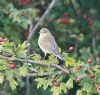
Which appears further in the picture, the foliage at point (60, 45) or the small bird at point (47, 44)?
the small bird at point (47, 44)

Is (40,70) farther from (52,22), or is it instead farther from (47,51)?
(52,22)

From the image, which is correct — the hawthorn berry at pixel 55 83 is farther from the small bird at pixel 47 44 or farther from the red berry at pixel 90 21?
the red berry at pixel 90 21

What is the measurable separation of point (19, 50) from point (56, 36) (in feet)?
12.4

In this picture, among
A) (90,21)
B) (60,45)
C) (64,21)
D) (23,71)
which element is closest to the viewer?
(23,71)

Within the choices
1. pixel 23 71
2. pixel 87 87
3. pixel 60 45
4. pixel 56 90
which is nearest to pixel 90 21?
pixel 60 45

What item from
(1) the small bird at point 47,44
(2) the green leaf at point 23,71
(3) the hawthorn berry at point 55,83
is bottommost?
(3) the hawthorn berry at point 55,83

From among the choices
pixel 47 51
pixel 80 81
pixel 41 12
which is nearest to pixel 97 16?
pixel 41 12

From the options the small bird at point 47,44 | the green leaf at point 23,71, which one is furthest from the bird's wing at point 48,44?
the green leaf at point 23,71

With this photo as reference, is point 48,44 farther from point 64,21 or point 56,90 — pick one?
point 64,21

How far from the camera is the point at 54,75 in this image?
19.4 feet

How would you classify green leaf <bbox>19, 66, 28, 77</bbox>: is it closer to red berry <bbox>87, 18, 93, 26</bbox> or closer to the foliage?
the foliage

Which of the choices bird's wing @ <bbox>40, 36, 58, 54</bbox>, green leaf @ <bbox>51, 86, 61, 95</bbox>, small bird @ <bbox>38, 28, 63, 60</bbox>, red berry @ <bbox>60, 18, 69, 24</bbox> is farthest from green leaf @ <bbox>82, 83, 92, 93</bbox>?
red berry @ <bbox>60, 18, 69, 24</bbox>

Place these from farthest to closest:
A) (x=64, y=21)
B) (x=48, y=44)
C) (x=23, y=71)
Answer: (x=64, y=21) → (x=48, y=44) → (x=23, y=71)

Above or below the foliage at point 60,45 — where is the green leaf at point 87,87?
below
